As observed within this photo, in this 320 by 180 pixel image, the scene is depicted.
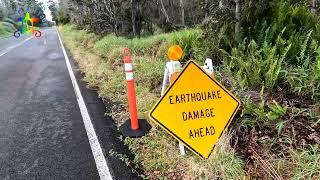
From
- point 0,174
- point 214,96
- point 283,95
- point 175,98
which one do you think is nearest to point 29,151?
point 0,174

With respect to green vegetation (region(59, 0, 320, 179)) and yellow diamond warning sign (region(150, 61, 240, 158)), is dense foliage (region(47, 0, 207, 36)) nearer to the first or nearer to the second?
green vegetation (region(59, 0, 320, 179))

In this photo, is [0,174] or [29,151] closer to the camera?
[0,174]

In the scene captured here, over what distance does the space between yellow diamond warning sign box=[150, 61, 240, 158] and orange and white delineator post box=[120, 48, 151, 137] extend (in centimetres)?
86

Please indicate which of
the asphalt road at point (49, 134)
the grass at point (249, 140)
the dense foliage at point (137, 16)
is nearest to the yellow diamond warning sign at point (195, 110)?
the grass at point (249, 140)

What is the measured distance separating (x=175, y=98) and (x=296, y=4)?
19.7 ft

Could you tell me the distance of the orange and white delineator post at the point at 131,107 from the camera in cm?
492

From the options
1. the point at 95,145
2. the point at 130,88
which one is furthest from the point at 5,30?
the point at 130,88

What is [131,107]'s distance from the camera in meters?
5.02

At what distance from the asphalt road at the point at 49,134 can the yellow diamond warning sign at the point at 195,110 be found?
2.59 feet

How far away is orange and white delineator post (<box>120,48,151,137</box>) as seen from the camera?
4918 millimetres

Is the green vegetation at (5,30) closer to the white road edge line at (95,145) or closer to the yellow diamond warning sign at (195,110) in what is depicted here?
the white road edge line at (95,145)

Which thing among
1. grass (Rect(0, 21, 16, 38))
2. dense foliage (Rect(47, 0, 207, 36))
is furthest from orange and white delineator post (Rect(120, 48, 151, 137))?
grass (Rect(0, 21, 16, 38))

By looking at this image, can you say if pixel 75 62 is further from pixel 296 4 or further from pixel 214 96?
pixel 214 96

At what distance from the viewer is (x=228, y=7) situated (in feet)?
23.4
